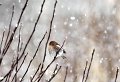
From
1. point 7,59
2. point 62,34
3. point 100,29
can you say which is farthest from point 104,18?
point 7,59

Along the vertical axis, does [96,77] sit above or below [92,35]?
below

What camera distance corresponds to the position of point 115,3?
14234 mm

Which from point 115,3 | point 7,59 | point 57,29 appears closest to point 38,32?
point 57,29

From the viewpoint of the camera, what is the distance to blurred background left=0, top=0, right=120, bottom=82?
13148 mm

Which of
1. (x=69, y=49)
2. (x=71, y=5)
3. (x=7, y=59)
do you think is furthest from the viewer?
(x=71, y=5)

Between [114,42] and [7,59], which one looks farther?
[114,42]

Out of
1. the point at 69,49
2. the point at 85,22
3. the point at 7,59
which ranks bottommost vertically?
the point at 7,59

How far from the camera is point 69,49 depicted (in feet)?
44.3

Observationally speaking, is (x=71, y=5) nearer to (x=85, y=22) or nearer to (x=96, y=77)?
(x=85, y=22)

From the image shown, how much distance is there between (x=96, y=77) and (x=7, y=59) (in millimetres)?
2653

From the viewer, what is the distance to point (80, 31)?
555 inches

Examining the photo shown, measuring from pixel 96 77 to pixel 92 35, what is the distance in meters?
1.31

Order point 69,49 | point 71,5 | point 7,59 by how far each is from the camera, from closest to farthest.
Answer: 1. point 7,59
2. point 69,49
3. point 71,5

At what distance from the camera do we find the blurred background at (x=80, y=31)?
1315 cm
